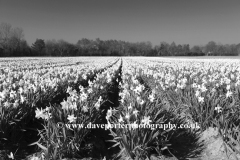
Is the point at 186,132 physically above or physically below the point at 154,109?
below

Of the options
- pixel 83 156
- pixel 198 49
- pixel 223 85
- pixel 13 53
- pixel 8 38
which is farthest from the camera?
pixel 198 49

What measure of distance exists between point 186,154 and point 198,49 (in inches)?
4701

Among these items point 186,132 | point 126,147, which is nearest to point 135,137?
point 126,147

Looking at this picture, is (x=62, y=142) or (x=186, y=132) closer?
(x=62, y=142)

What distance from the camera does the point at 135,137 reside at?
10.2 ft

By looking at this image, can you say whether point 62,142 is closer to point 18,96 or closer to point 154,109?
point 154,109

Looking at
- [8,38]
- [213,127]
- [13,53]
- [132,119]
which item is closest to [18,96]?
[132,119]

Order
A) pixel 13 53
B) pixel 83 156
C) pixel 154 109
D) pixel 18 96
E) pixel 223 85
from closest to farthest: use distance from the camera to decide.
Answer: pixel 83 156 → pixel 154 109 → pixel 18 96 → pixel 223 85 → pixel 13 53

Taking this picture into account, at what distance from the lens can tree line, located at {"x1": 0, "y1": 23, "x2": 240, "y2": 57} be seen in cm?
6105

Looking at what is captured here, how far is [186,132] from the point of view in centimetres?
402

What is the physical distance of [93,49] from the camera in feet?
351

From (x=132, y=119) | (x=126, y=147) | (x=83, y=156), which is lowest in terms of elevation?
(x=83, y=156)

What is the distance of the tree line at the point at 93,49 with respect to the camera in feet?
200

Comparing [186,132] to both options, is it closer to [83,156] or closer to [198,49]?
[83,156]
